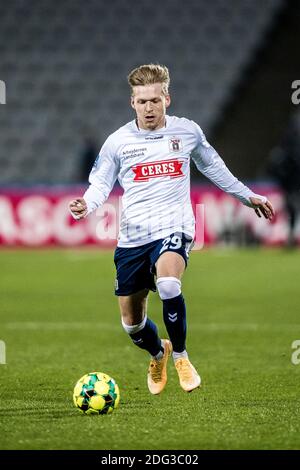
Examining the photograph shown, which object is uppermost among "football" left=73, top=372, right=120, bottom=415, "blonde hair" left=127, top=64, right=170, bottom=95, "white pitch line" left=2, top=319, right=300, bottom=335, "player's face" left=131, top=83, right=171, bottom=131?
"blonde hair" left=127, top=64, right=170, bottom=95

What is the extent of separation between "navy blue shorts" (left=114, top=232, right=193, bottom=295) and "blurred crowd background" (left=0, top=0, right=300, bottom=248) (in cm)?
2173

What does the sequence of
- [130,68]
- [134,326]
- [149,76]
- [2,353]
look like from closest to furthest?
[149,76] < [134,326] < [2,353] < [130,68]

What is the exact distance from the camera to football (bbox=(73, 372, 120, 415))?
614 cm

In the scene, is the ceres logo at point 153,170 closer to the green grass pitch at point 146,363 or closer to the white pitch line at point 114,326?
the green grass pitch at point 146,363

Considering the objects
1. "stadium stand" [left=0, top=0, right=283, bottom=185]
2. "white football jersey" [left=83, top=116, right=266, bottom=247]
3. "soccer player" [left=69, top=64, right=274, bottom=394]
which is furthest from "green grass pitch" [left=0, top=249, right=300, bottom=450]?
"stadium stand" [left=0, top=0, right=283, bottom=185]

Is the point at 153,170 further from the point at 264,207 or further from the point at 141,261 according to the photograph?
the point at 264,207

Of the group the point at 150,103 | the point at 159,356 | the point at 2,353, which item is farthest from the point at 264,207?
the point at 2,353

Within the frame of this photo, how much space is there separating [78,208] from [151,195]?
1.86ft

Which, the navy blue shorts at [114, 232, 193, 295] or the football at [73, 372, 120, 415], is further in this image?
the navy blue shorts at [114, 232, 193, 295]

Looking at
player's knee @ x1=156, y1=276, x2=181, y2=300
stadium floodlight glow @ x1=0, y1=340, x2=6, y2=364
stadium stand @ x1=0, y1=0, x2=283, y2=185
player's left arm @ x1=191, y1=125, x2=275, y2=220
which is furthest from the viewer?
stadium stand @ x1=0, y1=0, x2=283, y2=185

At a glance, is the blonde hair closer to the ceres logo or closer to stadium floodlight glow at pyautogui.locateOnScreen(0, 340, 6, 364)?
the ceres logo

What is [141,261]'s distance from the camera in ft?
22.7

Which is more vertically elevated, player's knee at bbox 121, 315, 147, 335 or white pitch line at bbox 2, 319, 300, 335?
player's knee at bbox 121, 315, 147, 335

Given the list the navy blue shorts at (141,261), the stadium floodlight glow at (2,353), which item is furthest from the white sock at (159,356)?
the stadium floodlight glow at (2,353)
